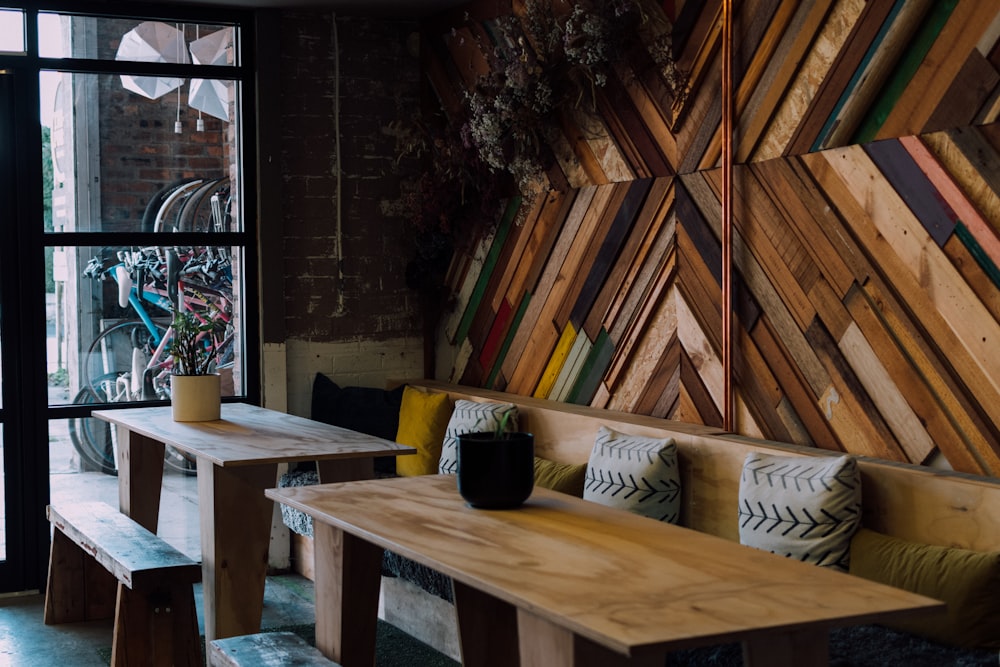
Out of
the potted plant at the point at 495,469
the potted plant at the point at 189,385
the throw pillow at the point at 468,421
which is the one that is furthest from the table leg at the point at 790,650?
the potted plant at the point at 189,385

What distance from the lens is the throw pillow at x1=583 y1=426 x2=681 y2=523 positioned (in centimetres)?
372

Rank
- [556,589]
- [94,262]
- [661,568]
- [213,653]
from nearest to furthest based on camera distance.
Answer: [556,589], [661,568], [213,653], [94,262]

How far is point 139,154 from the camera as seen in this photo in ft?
17.2

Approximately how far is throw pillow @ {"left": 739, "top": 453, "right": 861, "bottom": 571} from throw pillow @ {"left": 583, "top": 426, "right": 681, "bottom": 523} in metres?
0.39

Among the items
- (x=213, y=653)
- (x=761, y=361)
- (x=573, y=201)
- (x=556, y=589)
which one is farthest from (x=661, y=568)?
(x=573, y=201)

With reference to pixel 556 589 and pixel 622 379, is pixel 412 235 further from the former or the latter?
pixel 556 589


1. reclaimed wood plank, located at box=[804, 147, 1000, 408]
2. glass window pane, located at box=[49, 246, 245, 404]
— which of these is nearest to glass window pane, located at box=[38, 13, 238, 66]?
glass window pane, located at box=[49, 246, 245, 404]

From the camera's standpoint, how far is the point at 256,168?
543 cm

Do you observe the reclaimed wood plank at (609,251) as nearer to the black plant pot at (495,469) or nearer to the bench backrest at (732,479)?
the bench backrest at (732,479)

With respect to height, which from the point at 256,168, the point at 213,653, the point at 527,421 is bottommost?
the point at 213,653

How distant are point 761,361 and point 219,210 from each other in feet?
9.34

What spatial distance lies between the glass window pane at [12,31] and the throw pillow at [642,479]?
317 cm

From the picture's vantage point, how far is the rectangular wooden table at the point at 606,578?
1.58 m

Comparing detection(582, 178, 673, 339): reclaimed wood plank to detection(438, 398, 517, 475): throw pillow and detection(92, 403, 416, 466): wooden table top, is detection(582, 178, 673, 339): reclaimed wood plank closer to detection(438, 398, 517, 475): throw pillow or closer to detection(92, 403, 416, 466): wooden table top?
detection(438, 398, 517, 475): throw pillow
